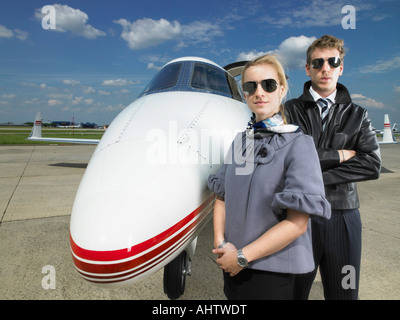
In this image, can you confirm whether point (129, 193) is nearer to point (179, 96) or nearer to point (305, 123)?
point (305, 123)

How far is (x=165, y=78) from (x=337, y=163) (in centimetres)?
268

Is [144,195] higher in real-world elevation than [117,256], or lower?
higher

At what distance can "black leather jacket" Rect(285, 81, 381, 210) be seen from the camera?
1.74m

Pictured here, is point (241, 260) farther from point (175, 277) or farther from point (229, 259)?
point (175, 277)

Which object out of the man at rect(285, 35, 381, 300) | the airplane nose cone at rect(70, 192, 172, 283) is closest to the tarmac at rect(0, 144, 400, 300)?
the man at rect(285, 35, 381, 300)

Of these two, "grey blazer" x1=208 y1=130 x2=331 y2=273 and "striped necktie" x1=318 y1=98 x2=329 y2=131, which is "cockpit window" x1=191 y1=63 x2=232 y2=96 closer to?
"striped necktie" x1=318 y1=98 x2=329 y2=131

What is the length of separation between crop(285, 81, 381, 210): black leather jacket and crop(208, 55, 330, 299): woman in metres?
0.40

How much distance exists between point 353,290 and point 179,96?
2463mm

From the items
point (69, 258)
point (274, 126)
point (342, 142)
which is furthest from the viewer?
point (69, 258)

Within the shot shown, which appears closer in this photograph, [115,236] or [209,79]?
[115,236]

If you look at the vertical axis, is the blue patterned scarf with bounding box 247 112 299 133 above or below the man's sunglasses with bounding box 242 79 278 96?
below

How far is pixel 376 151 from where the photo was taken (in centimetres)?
179

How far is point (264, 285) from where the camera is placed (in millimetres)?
1450

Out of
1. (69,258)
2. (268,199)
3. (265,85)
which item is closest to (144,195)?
(268,199)
